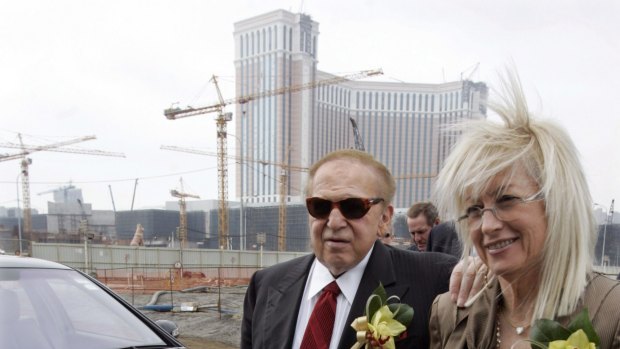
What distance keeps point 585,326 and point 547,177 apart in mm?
364

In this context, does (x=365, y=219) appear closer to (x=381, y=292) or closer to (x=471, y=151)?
(x=381, y=292)

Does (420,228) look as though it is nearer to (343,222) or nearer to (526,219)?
(343,222)

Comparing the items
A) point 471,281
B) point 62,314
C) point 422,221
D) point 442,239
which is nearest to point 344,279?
point 471,281

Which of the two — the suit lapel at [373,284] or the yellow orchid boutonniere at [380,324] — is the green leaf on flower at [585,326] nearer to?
the yellow orchid boutonniere at [380,324]

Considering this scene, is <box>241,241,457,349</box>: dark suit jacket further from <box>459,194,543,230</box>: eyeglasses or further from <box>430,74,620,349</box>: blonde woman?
<box>459,194,543,230</box>: eyeglasses

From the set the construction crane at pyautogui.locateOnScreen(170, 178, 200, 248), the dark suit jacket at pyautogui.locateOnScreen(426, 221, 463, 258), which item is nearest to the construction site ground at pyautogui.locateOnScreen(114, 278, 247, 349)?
the dark suit jacket at pyautogui.locateOnScreen(426, 221, 463, 258)

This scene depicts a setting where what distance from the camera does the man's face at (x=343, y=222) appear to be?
6.79 ft

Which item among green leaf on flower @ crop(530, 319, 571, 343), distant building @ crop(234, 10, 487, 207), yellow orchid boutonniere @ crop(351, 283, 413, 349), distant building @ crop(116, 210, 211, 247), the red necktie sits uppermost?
distant building @ crop(234, 10, 487, 207)

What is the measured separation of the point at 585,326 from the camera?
3.84ft

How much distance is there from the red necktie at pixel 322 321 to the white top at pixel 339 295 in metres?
0.02

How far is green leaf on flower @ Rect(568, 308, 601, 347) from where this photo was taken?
3.80 ft

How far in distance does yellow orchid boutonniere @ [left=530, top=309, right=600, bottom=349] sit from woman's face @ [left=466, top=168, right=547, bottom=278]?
0.60ft

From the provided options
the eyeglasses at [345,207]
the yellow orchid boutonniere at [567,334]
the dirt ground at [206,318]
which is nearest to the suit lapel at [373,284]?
the eyeglasses at [345,207]

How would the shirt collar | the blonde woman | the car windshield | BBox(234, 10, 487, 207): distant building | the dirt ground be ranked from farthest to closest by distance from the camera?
BBox(234, 10, 487, 207): distant building
the dirt ground
the car windshield
the shirt collar
the blonde woman
